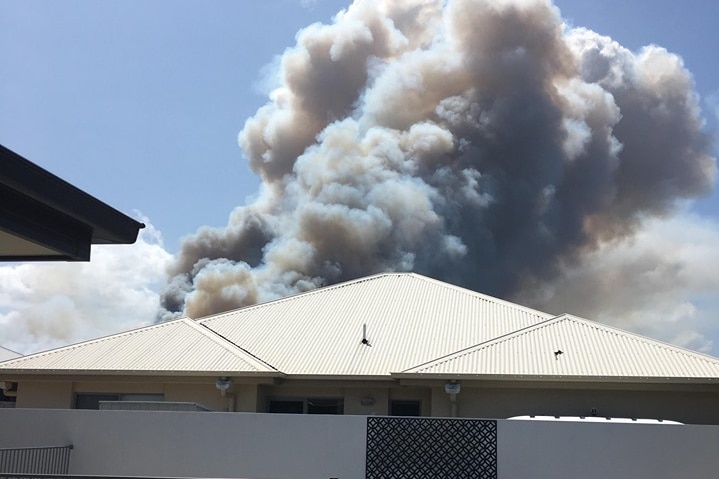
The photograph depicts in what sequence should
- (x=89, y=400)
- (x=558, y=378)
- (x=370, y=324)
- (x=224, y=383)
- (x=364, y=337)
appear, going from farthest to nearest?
1. (x=370, y=324)
2. (x=364, y=337)
3. (x=89, y=400)
4. (x=224, y=383)
5. (x=558, y=378)

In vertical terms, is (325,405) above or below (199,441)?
above

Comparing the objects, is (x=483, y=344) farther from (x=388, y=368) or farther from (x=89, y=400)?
(x=89, y=400)

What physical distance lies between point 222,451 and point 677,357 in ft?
31.4

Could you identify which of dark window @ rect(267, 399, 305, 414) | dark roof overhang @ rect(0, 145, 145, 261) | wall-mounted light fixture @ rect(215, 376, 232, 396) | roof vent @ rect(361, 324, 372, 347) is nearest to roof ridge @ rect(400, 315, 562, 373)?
roof vent @ rect(361, 324, 372, 347)

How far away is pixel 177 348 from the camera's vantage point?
2127 cm

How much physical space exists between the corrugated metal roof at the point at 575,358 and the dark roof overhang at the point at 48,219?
1011 centimetres

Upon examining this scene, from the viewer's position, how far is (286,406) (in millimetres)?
20672

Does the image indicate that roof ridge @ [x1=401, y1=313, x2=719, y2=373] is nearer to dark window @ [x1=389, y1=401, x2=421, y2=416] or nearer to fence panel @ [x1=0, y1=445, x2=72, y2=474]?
dark window @ [x1=389, y1=401, x2=421, y2=416]

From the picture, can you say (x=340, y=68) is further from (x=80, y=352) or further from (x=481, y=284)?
(x=80, y=352)

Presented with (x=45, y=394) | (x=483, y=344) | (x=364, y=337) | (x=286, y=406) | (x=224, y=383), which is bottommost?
(x=286, y=406)

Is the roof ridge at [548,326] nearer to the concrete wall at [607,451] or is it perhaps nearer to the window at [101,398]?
the concrete wall at [607,451]

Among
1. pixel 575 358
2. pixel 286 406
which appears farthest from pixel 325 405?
pixel 575 358

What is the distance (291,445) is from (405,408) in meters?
4.36

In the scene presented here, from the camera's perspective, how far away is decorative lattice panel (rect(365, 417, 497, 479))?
1619 cm
